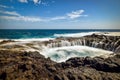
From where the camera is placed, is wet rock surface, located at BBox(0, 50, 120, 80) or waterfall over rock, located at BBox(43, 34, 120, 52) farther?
waterfall over rock, located at BBox(43, 34, 120, 52)

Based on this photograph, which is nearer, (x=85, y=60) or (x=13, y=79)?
(x=13, y=79)

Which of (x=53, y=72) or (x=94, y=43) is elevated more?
(x=53, y=72)

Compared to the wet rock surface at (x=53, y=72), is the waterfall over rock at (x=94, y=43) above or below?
below

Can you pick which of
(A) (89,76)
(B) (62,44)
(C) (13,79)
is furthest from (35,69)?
(B) (62,44)

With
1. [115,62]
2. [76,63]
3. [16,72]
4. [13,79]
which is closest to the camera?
[13,79]

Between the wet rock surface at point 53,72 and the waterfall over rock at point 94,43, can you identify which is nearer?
the wet rock surface at point 53,72

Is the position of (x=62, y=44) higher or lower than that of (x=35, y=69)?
lower

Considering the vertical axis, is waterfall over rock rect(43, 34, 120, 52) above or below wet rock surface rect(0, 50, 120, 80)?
below

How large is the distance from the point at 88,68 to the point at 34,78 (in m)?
2.68

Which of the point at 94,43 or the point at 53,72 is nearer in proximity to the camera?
the point at 53,72

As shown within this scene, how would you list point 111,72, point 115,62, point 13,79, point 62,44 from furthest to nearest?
point 62,44
point 115,62
point 111,72
point 13,79

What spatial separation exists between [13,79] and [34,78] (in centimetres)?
76

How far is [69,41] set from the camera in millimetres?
22547

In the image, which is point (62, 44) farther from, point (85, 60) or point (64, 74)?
point (64, 74)
